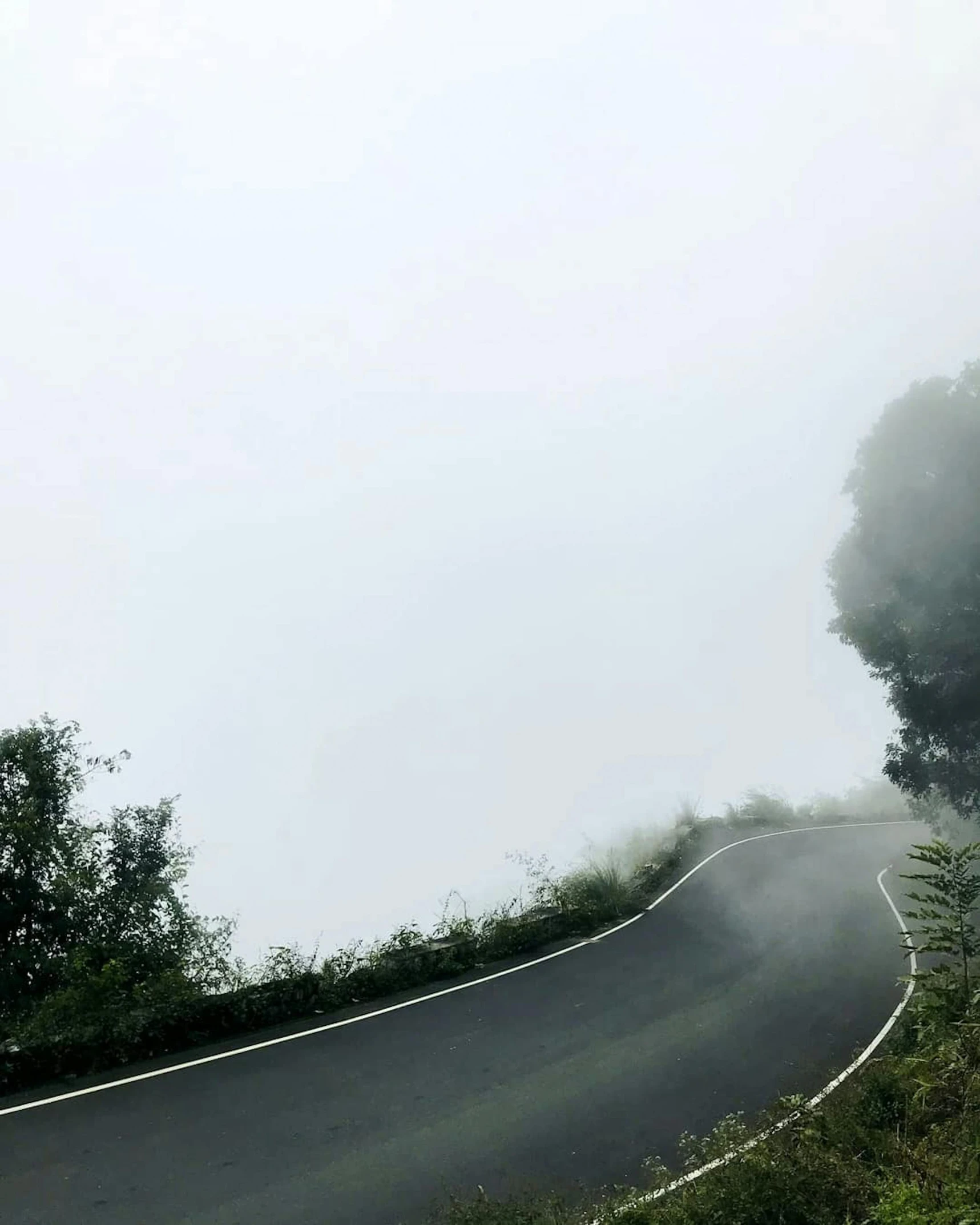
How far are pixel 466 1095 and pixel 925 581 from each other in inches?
764

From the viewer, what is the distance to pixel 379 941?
15914mm

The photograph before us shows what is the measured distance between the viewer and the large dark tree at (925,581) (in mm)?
23953

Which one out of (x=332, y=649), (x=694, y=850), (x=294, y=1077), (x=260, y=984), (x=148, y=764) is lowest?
(x=694, y=850)

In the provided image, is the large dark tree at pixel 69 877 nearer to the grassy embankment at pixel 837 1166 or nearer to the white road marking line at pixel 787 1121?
the grassy embankment at pixel 837 1166

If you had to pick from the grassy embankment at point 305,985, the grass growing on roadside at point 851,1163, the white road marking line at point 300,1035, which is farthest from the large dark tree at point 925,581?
the grass growing on roadside at point 851,1163

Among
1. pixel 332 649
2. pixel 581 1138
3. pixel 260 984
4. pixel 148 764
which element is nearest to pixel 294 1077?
pixel 260 984

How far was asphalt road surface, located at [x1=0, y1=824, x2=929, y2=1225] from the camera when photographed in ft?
28.8

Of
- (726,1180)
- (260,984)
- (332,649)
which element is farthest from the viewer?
(332,649)

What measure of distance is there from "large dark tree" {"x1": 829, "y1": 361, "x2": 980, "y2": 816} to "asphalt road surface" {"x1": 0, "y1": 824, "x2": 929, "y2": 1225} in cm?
820

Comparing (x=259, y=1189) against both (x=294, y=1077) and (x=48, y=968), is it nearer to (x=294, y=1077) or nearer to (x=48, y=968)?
(x=294, y=1077)

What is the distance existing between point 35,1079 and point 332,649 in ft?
616

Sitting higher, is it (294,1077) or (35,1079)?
(35,1079)

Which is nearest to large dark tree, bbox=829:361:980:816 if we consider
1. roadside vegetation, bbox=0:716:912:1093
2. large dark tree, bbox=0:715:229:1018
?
roadside vegetation, bbox=0:716:912:1093

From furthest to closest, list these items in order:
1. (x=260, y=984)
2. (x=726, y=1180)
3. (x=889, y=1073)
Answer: (x=260, y=984) < (x=889, y=1073) < (x=726, y=1180)
